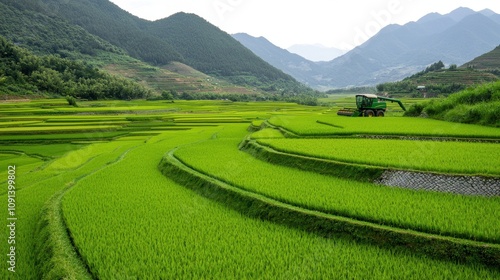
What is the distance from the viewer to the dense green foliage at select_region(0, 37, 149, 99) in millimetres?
53250

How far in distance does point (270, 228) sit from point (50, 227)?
13.6 ft

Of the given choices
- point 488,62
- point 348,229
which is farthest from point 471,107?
point 488,62

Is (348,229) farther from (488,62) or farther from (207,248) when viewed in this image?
(488,62)

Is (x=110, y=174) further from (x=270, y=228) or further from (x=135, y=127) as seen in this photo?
(x=135, y=127)

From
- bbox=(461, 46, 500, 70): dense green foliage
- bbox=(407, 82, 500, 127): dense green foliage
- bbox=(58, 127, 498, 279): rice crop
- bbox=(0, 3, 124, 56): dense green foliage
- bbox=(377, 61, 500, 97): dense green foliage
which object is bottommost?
bbox=(58, 127, 498, 279): rice crop

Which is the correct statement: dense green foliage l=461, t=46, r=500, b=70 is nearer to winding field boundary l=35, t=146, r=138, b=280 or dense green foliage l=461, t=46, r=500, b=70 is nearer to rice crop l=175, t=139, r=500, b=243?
rice crop l=175, t=139, r=500, b=243

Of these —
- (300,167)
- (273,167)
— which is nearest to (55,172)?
(273,167)

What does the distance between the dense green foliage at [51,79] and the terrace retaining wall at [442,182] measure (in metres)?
55.6

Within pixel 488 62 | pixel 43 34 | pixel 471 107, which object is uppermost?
pixel 43 34

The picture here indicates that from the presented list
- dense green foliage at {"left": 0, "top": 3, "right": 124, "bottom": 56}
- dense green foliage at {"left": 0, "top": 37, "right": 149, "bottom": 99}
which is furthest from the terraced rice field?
dense green foliage at {"left": 0, "top": 3, "right": 124, "bottom": 56}

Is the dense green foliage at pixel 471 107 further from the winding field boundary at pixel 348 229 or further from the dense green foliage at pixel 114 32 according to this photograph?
the dense green foliage at pixel 114 32

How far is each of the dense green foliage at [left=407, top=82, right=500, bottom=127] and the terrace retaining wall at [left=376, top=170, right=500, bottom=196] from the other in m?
10.2

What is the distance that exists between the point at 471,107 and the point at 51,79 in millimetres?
Answer: 64457

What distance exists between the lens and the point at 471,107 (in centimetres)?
1702
